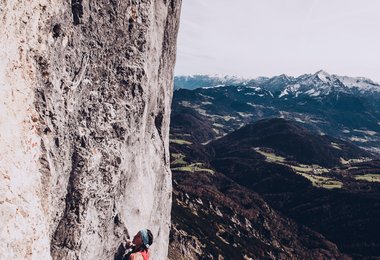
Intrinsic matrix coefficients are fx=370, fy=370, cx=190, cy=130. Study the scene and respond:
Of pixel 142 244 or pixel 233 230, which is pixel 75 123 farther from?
pixel 233 230

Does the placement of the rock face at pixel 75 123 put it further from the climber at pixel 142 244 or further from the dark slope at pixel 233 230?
the dark slope at pixel 233 230

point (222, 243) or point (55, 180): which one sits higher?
point (55, 180)

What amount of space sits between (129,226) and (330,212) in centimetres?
19764

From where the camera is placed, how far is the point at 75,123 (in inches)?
591

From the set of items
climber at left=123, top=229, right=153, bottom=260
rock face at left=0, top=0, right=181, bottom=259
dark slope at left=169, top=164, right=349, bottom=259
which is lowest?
dark slope at left=169, top=164, right=349, bottom=259

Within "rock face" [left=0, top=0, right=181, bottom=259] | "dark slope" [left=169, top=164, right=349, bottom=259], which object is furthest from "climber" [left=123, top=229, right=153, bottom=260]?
"dark slope" [left=169, top=164, right=349, bottom=259]

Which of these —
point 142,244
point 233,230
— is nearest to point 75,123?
→ point 142,244

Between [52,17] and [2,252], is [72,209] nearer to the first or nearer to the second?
[2,252]

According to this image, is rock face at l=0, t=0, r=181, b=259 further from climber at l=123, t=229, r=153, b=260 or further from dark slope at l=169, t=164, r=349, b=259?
dark slope at l=169, t=164, r=349, b=259

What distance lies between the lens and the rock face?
11844 millimetres

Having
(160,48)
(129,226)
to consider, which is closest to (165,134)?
(160,48)

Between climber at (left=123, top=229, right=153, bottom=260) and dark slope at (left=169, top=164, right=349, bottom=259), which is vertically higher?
climber at (left=123, top=229, right=153, bottom=260)

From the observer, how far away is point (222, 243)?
113125 millimetres

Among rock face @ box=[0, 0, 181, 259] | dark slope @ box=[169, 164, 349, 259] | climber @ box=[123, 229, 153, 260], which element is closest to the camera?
rock face @ box=[0, 0, 181, 259]
